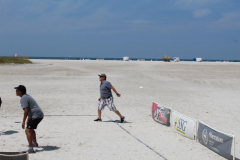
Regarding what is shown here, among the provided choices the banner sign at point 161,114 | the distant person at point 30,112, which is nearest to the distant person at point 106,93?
the banner sign at point 161,114

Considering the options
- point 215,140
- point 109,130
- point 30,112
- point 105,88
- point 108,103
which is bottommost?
point 109,130

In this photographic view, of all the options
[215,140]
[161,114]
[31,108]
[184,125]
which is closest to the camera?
[31,108]

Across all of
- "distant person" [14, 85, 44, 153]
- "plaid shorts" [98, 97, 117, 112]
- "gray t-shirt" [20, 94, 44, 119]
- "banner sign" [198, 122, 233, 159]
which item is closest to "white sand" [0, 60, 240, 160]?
"banner sign" [198, 122, 233, 159]

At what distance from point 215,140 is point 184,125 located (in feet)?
4.52

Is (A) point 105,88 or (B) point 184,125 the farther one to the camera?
(A) point 105,88

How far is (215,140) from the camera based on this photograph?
662cm

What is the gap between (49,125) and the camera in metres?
8.93

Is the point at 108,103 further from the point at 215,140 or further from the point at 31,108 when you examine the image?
the point at 215,140

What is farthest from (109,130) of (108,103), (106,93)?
(106,93)

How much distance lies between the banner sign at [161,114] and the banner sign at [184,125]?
0.40 m

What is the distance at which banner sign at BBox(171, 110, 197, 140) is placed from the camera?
7.62m

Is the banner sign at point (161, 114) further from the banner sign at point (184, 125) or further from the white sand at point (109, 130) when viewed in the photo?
the banner sign at point (184, 125)

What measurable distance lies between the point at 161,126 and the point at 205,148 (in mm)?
2217

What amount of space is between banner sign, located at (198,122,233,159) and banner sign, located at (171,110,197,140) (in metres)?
0.28
